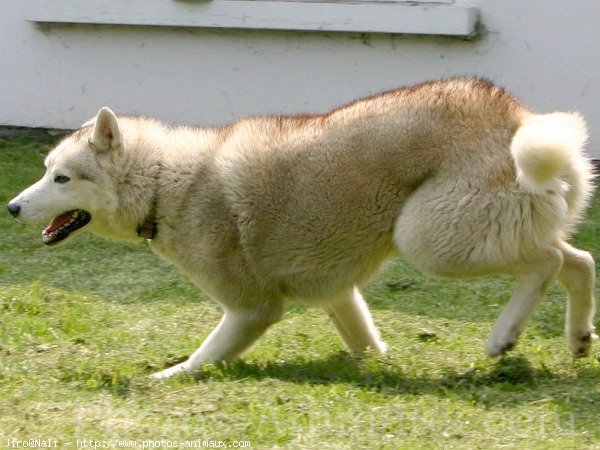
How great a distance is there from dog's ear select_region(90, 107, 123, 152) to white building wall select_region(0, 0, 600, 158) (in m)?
4.27

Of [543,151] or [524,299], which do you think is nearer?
[543,151]

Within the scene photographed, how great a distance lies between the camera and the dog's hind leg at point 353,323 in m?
6.26

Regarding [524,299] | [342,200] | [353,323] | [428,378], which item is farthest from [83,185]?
[524,299]

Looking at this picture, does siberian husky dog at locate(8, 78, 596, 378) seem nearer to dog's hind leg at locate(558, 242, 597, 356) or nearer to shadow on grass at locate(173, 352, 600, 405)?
dog's hind leg at locate(558, 242, 597, 356)

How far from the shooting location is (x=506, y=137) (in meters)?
5.74

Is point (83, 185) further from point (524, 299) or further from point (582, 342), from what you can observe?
point (582, 342)

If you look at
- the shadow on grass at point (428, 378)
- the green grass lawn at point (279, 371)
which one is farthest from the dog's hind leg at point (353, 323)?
the shadow on grass at point (428, 378)

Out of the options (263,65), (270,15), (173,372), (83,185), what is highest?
(270,15)

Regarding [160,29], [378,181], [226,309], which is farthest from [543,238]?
[160,29]

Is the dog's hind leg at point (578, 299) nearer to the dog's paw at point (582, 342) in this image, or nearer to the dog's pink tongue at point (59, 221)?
the dog's paw at point (582, 342)

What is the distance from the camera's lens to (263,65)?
34.9 feet

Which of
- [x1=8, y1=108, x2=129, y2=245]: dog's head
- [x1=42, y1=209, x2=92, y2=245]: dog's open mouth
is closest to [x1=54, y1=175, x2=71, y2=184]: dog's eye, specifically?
[x1=8, y1=108, x2=129, y2=245]: dog's head

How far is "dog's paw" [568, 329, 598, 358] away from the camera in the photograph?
19.6 feet

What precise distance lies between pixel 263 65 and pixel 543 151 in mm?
5504
